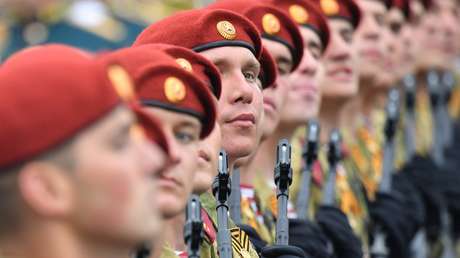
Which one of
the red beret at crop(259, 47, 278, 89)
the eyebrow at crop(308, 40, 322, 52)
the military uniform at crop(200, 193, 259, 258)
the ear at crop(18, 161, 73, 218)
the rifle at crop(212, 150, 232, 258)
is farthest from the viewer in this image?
the eyebrow at crop(308, 40, 322, 52)

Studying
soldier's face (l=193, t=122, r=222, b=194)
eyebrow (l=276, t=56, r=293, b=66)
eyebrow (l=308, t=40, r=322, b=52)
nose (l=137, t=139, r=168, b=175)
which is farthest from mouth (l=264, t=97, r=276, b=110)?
nose (l=137, t=139, r=168, b=175)

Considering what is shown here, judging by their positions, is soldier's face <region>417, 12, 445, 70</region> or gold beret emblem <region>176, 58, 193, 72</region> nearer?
gold beret emblem <region>176, 58, 193, 72</region>

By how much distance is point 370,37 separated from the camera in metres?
13.8

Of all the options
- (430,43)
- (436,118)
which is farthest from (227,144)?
(430,43)

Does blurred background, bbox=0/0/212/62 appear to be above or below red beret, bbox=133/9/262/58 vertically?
above

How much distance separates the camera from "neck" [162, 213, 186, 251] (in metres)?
7.55

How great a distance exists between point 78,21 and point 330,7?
635 centimetres

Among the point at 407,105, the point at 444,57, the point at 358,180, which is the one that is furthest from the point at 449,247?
the point at 444,57

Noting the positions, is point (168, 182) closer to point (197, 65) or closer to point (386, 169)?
point (197, 65)

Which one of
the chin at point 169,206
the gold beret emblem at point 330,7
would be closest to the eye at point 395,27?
the gold beret emblem at point 330,7

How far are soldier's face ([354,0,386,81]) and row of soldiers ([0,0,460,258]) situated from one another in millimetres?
15

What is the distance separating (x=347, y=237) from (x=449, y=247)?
4132 mm

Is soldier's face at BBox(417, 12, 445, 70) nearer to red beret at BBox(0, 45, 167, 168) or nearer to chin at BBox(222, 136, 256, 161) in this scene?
chin at BBox(222, 136, 256, 161)

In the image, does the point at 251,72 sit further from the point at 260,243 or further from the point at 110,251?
the point at 110,251
